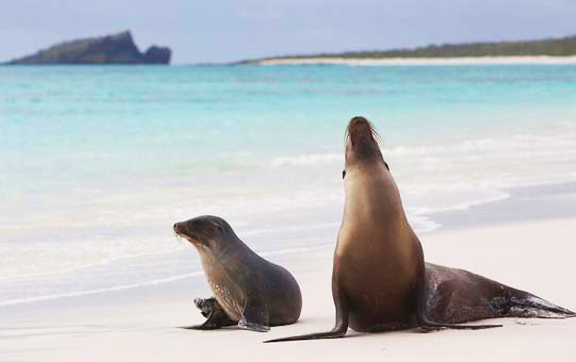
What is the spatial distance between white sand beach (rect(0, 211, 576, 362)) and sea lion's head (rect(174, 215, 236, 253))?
0.42 meters

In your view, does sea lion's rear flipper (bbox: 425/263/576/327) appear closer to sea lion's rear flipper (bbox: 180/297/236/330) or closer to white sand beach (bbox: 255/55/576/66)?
sea lion's rear flipper (bbox: 180/297/236/330)

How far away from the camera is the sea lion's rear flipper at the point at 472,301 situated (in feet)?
19.1

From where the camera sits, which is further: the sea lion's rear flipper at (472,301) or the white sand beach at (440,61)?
the white sand beach at (440,61)

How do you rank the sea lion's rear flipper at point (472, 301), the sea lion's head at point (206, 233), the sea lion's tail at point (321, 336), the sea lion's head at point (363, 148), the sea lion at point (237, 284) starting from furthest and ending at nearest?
the sea lion's head at point (206, 233), the sea lion at point (237, 284), the sea lion's rear flipper at point (472, 301), the sea lion's head at point (363, 148), the sea lion's tail at point (321, 336)

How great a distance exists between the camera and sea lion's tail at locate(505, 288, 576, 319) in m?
5.82

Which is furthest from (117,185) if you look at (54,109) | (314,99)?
(314,99)

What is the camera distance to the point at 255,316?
644cm

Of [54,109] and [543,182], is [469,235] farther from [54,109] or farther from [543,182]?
[54,109]

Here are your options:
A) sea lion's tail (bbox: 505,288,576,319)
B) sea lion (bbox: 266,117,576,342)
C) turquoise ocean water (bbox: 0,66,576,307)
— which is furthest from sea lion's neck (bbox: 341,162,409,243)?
turquoise ocean water (bbox: 0,66,576,307)

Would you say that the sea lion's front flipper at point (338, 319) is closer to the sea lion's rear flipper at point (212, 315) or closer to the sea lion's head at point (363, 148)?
the sea lion's head at point (363, 148)

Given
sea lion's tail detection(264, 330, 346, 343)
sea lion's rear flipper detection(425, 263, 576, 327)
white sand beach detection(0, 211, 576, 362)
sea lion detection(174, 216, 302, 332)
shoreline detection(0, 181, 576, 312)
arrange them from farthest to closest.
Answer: shoreline detection(0, 181, 576, 312) < sea lion detection(174, 216, 302, 332) < sea lion's rear flipper detection(425, 263, 576, 327) < sea lion's tail detection(264, 330, 346, 343) < white sand beach detection(0, 211, 576, 362)

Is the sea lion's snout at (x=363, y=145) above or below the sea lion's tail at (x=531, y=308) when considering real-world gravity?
above

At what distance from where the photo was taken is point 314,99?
43219mm

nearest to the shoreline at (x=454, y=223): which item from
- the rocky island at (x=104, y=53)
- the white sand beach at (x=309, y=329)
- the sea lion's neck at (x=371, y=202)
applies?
the white sand beach at (x=309, y=329)
